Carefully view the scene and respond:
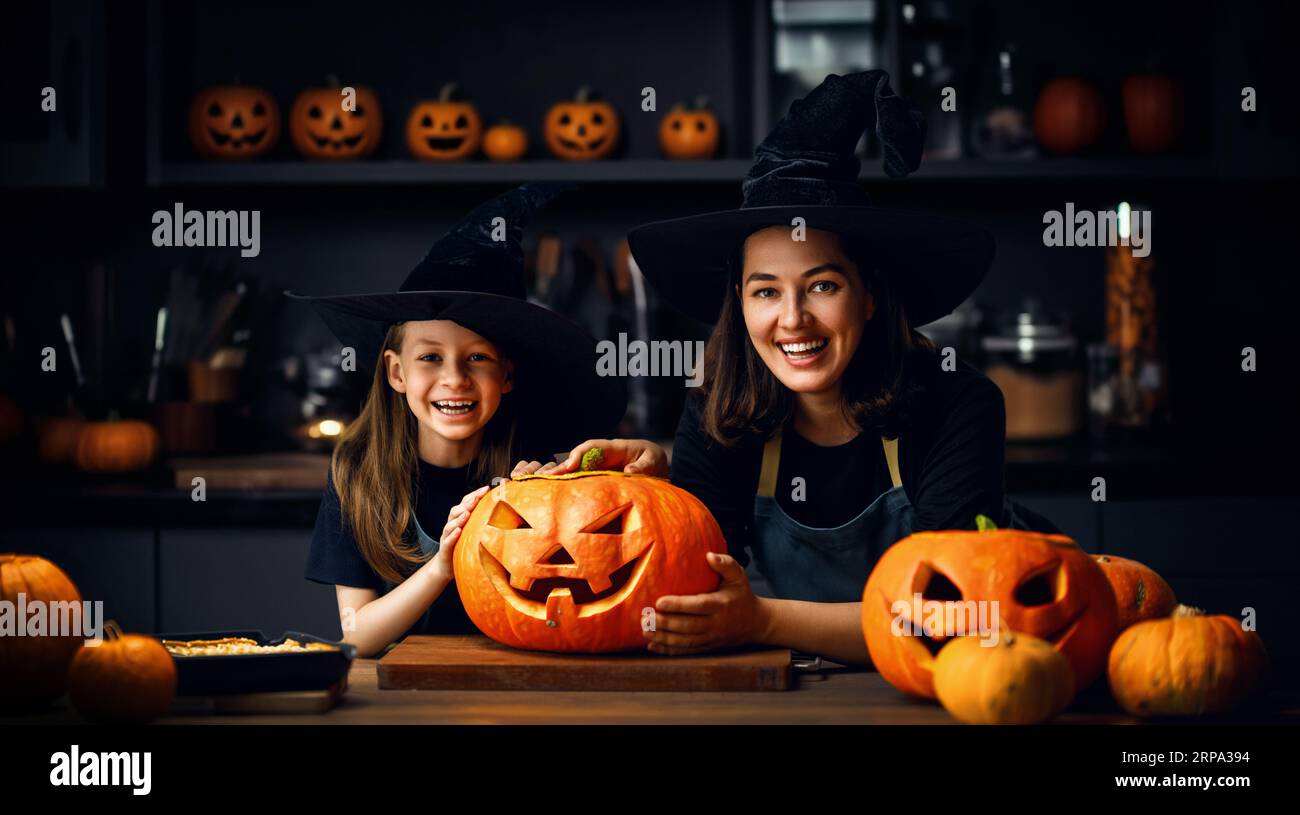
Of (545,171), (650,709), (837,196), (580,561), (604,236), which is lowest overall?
(650,709)

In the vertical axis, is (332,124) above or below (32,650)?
above

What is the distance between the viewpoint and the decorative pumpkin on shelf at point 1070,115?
3.17 m

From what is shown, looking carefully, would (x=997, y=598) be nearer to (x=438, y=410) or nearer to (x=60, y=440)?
(x=438, y=410)

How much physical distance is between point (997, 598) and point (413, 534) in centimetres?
96

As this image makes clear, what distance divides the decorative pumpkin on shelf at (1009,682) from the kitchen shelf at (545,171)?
2.22m

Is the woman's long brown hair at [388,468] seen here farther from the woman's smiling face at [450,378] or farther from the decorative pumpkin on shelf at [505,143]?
the decorative pumpkin on shelf at [505,143]

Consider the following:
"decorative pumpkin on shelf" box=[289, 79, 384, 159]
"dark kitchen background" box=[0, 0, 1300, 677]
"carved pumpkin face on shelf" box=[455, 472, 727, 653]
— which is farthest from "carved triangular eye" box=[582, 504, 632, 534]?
"decorative pumpkin on shelf" box=[289, 79, 384, 159]

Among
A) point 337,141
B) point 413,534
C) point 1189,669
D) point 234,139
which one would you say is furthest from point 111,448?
point 1189,669


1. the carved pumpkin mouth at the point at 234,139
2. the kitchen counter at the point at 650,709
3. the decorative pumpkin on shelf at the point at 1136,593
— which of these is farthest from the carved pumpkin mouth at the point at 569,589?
the carved pumpkin mouth at the point at 234,139

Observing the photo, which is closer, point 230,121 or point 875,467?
point 875,467

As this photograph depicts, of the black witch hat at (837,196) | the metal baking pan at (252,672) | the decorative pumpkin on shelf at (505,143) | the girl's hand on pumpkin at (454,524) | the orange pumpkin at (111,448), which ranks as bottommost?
the metal baking pan at (252,672)

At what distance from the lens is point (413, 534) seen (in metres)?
1.86

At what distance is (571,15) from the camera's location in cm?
349
